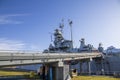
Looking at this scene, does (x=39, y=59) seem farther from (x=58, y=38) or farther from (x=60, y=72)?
(x=58, y=38)

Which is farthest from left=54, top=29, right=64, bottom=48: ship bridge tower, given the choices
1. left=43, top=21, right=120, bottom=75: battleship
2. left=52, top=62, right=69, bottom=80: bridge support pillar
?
left=52, top=62, right=69, bottom=80: bridge support pillar

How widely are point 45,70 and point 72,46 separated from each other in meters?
62.1

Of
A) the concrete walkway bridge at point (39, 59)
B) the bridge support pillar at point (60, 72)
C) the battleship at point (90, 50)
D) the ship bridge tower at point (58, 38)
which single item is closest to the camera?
the concrete walkway bridge at point (39, 59)

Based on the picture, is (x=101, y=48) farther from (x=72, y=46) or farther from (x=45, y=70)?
(x=45, y=70)

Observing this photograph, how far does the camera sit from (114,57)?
117375 millimetres

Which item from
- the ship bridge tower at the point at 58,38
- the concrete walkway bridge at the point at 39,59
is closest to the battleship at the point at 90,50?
the ship bridge tower at the point at 58,38

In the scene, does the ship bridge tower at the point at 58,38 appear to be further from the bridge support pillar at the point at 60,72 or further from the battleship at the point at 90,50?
the bridge support pillar at the point at 60,72

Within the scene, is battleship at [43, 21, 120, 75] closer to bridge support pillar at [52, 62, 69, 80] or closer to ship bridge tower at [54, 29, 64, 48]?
ship bridge tower at [54, 29, 64, 48]

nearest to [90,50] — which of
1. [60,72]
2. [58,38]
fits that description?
[58,38]

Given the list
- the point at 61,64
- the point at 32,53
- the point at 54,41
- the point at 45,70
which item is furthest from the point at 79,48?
the point at 32,53

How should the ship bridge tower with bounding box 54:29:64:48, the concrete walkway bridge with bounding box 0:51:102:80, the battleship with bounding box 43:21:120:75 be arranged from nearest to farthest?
1. the concrete walkway bridge with bounding box 0:51:102:80
2. the battleship with bounding box 43:21:120:75
3. the ship bridge tower with bounding box 54:29:64:48

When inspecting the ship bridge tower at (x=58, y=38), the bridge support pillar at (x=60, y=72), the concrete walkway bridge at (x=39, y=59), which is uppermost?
the ship bridge tower at (x=58, y=38)

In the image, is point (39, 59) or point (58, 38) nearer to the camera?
point (39, 59)

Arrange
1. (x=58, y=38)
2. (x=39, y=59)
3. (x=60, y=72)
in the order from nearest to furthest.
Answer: (x=39, y=59) < (x=60, y=72) < (x=58, y=38)
